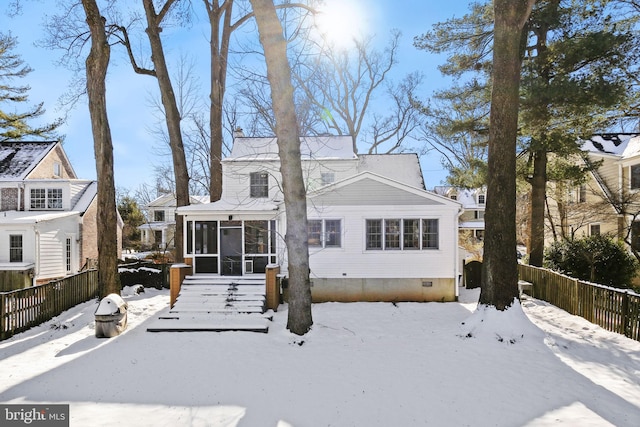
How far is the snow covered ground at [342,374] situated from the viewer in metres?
5.20

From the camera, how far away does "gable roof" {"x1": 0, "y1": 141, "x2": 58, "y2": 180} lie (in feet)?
68.6

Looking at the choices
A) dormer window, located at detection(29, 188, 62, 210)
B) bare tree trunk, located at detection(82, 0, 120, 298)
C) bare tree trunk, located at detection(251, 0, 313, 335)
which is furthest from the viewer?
dormer window, located at detection(29, 188, 62, 210)

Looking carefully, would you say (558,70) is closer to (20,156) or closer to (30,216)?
(30,216)

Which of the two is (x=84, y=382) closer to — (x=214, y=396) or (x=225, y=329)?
(x=214, y=396)

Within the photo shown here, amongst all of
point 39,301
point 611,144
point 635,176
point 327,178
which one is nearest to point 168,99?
point 327,178

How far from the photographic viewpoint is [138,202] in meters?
41.3

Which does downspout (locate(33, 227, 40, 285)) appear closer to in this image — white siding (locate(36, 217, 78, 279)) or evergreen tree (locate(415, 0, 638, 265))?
white siding (locate(36, 217, 78, 279))

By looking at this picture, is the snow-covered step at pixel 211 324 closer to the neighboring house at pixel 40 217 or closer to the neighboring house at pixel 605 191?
the neighboring house at pixel 40 217

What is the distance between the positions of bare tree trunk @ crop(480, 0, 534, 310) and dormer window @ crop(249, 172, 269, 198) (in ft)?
32.5

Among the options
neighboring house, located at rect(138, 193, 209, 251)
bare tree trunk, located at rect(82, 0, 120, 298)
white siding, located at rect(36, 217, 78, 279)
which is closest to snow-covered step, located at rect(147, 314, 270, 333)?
bare tree trunk, located at rect(82, 0, 120, 298)

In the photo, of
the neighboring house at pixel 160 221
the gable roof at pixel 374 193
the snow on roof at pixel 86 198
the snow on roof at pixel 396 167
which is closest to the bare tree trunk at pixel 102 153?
the gable roof at pixel 374 193

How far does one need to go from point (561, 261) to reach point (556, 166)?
4.21 meters

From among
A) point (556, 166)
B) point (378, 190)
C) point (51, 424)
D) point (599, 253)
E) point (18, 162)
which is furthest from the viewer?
point (18, 162)

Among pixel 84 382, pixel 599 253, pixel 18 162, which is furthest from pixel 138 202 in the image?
pixel 599 253
